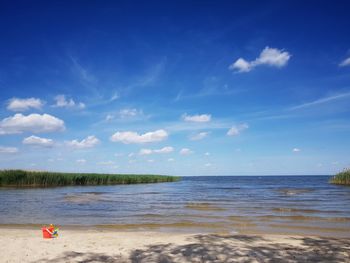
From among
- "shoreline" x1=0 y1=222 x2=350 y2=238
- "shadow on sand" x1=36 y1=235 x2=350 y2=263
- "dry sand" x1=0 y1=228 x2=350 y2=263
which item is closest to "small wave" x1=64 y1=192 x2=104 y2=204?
"shoreline" x1=0 y1=222 x2=350 y2=238

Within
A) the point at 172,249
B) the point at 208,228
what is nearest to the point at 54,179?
the point at 208,228

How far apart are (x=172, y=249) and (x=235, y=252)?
1611 mm

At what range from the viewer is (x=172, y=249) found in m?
8.41

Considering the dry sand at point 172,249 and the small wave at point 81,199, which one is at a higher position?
the dry sand at point 172,249

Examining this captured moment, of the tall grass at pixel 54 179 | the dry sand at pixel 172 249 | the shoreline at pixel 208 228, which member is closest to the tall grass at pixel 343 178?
the tall grass at pixel 54 179

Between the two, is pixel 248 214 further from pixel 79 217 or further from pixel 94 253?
pixel 94 253

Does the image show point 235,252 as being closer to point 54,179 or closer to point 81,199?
point 81,199

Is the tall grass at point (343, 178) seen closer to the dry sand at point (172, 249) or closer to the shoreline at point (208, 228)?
the shoreline at point (208, 228)

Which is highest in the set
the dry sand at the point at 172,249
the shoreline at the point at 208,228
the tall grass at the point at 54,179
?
the tall grass at the point at 54,179

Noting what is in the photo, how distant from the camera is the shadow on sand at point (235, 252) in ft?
24.3

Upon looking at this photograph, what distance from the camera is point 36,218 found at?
15.8 m

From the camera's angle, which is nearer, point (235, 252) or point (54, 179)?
point (235, 252)

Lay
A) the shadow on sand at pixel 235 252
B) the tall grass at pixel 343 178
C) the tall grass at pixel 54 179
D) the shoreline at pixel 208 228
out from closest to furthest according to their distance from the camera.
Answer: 1. the shadow on sand at pixel 235 252
2. the shoreline at pixel 208 228
3. the tall grass at pixel 54 179
4. the tall grass at pixel 343 178

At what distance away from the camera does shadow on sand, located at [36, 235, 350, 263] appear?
7418 millimetres
